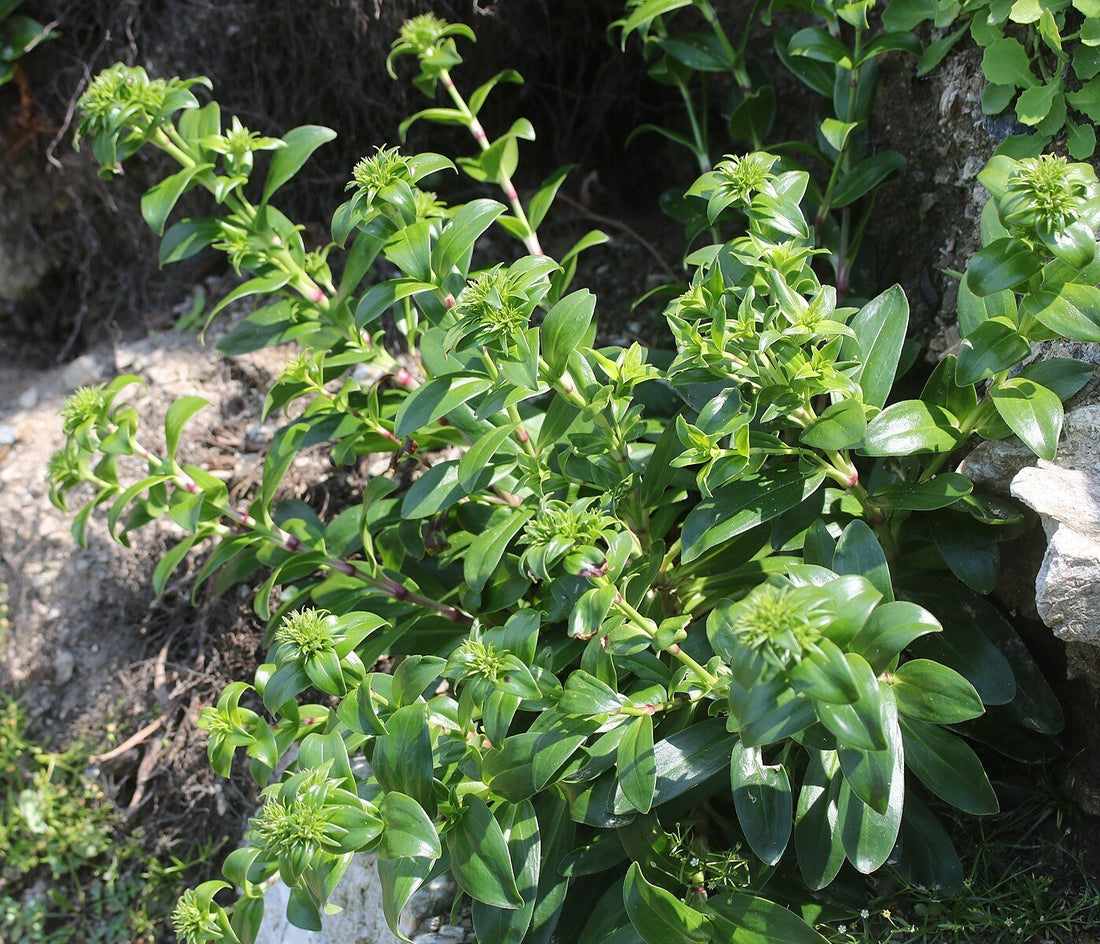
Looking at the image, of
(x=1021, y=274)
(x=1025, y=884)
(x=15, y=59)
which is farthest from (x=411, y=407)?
(x=15, y=59)

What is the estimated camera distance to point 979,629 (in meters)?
2.18

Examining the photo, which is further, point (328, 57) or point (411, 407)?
point (328, 57)

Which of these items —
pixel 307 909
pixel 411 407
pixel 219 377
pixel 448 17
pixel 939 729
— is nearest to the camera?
pixel 307 909

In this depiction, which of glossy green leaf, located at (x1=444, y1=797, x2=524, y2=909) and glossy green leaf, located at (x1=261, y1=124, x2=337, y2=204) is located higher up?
glossy green leaf, located at (x1=261, y1=124, x2=337, y2=204)

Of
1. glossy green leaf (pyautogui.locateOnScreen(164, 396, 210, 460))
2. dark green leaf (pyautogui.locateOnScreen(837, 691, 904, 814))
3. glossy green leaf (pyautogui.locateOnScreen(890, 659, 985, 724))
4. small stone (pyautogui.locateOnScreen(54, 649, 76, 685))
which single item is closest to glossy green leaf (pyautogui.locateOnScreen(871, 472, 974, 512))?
glossy green leaf (pyautogui.locateOnScreen(890, 659, 985, 724))

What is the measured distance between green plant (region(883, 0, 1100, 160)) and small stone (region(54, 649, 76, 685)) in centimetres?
341

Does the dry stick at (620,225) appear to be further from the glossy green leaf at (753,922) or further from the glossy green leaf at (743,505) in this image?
the glossy green leaf at (753,922)

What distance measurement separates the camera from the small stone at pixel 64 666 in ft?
11.5

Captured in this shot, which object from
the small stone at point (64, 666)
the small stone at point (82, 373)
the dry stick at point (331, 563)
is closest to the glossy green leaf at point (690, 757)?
the dry stick at point (331, 563)

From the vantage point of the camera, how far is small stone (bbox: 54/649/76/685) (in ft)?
11.5

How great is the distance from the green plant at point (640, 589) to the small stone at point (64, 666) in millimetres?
1249

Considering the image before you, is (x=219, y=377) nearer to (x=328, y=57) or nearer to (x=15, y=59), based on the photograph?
(x=328, y=57)

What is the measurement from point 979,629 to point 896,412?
1.74 ft

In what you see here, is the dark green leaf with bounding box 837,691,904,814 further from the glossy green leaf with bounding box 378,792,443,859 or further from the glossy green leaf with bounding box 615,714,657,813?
the glossy green leaf with bounding box 378,792,443,859
